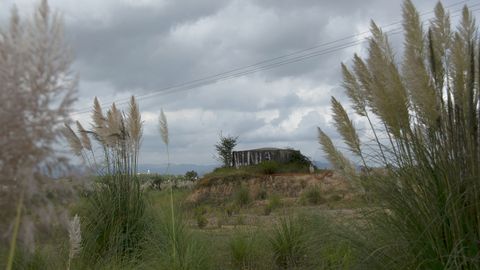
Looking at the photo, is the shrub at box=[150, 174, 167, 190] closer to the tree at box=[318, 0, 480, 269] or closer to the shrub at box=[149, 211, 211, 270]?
the shrub at box=[149, 211, 211, 270]

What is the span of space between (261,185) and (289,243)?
13.8m

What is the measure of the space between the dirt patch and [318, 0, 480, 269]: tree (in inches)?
548

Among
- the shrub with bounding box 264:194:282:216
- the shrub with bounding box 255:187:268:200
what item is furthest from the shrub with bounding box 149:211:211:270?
the shrub with bounding box 255:187:268:200

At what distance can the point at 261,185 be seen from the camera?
19.3 metres

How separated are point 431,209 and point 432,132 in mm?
445

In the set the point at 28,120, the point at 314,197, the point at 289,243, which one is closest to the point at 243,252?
the point at 289,243

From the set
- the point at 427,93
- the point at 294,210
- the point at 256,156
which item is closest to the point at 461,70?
the point at 427,93

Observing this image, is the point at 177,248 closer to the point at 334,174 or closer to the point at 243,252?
the point at 243,252

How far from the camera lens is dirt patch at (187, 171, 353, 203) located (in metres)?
18.1

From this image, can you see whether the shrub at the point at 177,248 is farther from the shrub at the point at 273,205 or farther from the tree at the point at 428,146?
the shrub at the point at 273,205

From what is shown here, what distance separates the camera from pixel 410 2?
3.48 metres

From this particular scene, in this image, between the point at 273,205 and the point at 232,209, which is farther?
the point at 232,209

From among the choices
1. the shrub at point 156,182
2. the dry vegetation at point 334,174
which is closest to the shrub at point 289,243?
the dry vegetation at point 334,174

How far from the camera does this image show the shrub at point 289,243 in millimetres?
5402
